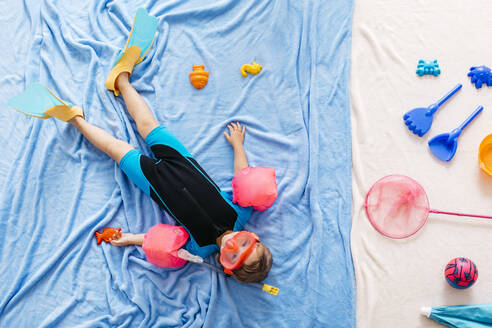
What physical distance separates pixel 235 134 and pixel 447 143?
772 millimetres

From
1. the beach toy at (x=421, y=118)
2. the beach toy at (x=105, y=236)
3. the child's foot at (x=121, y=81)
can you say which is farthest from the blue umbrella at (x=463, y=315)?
the child's foot at (x=121, y=81)

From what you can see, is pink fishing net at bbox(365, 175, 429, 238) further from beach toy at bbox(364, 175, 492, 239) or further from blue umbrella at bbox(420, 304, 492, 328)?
blue umbrella at bbox(420, 304, 492, 328)

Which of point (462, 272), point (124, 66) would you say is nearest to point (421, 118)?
point (462, 272)

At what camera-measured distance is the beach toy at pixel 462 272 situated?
105cm

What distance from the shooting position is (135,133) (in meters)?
1.28

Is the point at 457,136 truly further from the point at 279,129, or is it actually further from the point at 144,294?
the point at 144,294

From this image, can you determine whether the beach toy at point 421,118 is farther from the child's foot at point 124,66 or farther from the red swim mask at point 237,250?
the child's foot at point 124,66

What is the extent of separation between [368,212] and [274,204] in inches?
13.2

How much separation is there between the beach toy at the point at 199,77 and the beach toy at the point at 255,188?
0.40 meters

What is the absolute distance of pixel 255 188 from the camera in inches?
42.3

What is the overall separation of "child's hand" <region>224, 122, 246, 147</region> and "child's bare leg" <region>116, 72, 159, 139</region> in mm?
271

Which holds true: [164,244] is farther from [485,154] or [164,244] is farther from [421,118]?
[485,154]

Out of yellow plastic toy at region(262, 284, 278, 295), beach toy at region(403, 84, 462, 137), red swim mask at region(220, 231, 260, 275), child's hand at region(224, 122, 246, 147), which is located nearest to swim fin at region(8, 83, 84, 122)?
child's hand at region(224, 122, 246, 147)

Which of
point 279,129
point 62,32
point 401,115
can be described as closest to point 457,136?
point 401,115
